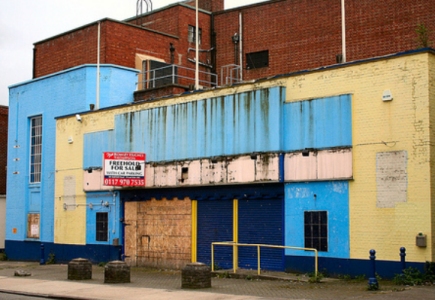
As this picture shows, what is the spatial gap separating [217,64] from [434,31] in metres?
13.6

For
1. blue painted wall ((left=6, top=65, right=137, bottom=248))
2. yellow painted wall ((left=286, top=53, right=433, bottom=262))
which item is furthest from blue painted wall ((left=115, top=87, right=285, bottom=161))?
blue painted wall ((left=6, top=65, right=137, bottom=248))

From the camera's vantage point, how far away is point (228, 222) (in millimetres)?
23500

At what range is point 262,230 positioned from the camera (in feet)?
73.2

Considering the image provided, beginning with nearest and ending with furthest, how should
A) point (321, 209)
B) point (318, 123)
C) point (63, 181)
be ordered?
point (321, 209) → point (318, 123) → point (63, 181)

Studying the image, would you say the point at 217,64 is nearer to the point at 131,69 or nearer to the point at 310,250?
the point at 131,69

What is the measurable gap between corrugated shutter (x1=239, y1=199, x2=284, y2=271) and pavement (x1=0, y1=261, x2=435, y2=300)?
695mm

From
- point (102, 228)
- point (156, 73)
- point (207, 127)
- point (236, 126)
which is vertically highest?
point (156, 73)

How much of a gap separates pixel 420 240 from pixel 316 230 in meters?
3.66

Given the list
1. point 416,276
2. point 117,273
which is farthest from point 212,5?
point 416,276

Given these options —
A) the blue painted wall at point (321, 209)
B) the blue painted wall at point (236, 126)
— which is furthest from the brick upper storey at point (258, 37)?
the blue painted wall at point (321, 209)

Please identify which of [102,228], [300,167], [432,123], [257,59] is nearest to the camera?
[432,123]

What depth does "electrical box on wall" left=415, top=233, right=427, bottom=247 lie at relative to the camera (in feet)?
58.6

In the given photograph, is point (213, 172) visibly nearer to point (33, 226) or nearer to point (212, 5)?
point (33, 226)

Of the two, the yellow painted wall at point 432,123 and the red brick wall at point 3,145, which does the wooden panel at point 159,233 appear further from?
the red brick wall at point 3,145
